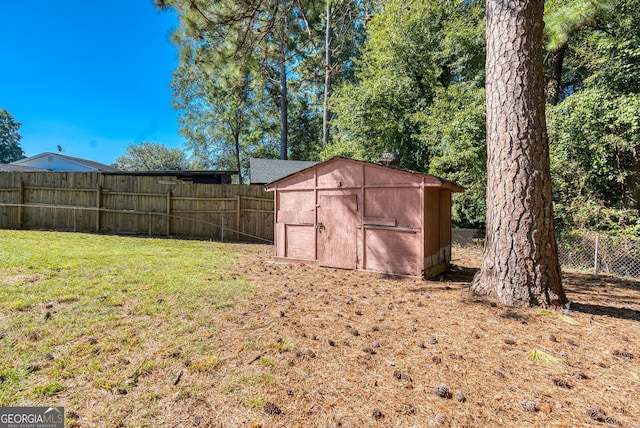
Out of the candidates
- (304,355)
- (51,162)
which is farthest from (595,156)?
(51,162)

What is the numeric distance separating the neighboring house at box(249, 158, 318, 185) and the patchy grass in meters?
7.84

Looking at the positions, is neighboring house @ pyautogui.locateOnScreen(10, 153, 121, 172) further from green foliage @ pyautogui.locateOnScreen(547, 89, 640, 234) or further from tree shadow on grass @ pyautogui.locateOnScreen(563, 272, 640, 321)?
tree shadow on grass @ pyautogui.locateOnScreen(563, 272, 640, 321)

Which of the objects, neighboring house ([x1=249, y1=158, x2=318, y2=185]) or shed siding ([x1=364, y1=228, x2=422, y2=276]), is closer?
shed siding ([x1=364, y1=228, x2=422, y2=276])

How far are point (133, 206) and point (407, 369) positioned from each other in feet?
35.2

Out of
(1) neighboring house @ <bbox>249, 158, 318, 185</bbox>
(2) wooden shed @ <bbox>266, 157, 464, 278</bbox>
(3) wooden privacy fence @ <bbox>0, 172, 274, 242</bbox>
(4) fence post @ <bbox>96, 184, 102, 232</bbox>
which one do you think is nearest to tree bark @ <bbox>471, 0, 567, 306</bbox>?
(2) wooden shed @ <bbox>266, 157, 464, 278</bbox>

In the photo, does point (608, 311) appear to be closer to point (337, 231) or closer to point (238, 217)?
point (337, 231)

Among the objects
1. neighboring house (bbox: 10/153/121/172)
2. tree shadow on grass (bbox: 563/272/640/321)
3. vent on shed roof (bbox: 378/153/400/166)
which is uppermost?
neighboring house (bbox: 10/153/121/172)

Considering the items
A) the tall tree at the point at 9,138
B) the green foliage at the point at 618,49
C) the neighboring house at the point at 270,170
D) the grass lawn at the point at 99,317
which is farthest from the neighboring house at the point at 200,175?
the tall tree at the point at 9,138

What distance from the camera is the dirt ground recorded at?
1.75m

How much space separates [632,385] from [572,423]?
84 cm

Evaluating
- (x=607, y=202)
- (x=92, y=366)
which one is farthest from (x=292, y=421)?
(x=607, y=202)

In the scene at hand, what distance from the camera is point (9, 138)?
1558 inches

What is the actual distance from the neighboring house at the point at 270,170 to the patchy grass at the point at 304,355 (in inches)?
308

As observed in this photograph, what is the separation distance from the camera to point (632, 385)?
2088 millimetres
